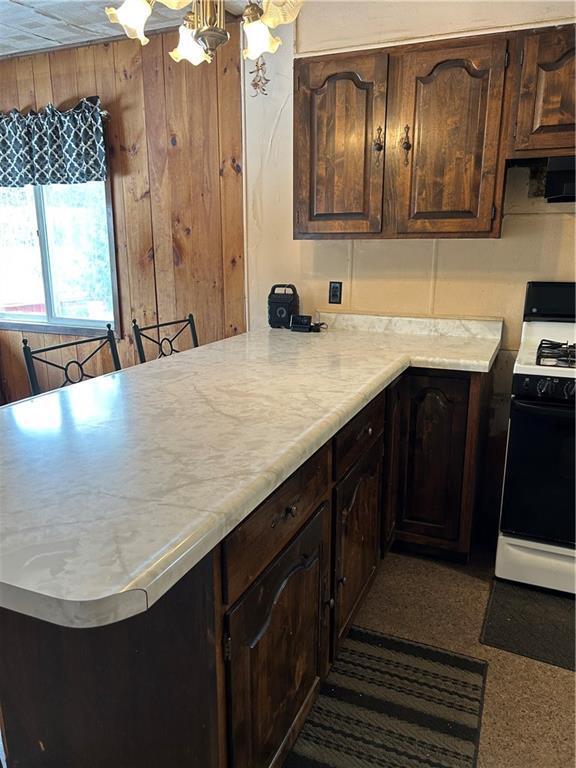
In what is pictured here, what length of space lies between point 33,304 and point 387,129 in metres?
2.76

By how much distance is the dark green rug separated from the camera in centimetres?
195

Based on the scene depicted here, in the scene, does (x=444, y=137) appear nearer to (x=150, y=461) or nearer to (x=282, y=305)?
(x=282, y=305)

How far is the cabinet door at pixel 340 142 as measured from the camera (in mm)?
2369

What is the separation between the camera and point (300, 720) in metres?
1.45

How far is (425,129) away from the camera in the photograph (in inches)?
90.5

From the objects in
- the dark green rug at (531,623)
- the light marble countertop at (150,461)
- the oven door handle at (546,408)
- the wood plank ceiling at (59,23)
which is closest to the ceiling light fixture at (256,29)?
the light marble countertop at (150,461)

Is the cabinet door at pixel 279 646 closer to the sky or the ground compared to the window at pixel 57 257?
closer to the ground

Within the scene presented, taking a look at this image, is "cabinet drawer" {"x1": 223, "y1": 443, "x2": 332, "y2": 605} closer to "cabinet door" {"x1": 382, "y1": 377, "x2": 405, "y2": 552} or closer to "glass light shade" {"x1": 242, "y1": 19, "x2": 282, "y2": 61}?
"cabinet door" {"x1": 382, "y1": 377, "x2": 405, "y2": 552}

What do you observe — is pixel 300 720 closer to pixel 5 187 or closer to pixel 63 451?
pixel 63 451

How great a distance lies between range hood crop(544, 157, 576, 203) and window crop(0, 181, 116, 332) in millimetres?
2468

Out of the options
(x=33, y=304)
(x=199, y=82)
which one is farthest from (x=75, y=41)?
(x=33, y=304)

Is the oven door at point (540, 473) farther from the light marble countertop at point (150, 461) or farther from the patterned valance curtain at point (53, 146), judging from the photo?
the patterned valance curtain at point (53, 146)

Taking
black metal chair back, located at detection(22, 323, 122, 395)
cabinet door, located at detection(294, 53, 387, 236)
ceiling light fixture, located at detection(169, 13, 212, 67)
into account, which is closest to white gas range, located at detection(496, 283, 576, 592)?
cabinet door, located at detection(294, 53, 387, 236)

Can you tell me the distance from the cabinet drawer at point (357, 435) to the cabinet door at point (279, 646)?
0.15 m
